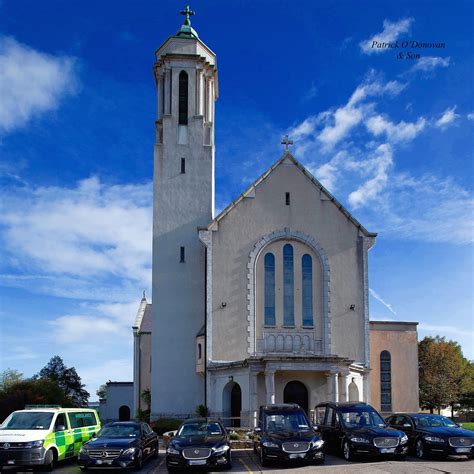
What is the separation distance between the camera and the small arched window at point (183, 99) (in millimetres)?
42484

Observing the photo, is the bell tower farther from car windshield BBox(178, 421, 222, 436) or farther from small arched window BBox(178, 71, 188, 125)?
car windshield BBox(178, 421, 222, 436)

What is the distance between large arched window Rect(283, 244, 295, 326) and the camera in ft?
123

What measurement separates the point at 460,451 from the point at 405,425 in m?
2.76

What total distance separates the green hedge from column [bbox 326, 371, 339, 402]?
26.2ft

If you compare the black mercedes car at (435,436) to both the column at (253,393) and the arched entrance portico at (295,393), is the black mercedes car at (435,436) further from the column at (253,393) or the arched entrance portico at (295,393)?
the arched entrance portico at (295,393)

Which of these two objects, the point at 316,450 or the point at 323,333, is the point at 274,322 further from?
the point at 316,450

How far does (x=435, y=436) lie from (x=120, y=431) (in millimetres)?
10087

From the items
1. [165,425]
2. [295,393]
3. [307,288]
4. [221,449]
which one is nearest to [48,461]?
[221,449]

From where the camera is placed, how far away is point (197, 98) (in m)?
42.7

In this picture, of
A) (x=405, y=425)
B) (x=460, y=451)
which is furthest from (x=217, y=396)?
(x=460, y=451)

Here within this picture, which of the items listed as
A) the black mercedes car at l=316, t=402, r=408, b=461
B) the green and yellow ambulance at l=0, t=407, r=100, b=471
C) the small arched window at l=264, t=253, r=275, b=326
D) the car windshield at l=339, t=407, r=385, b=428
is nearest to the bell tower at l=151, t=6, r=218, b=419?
the small arched window at l=264, t=253, r=275, b=326

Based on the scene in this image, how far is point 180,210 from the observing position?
4069cm

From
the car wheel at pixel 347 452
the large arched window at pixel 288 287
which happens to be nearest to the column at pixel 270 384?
the large arched window at pixel 288 287

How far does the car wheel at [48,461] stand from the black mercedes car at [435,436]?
460 inches
